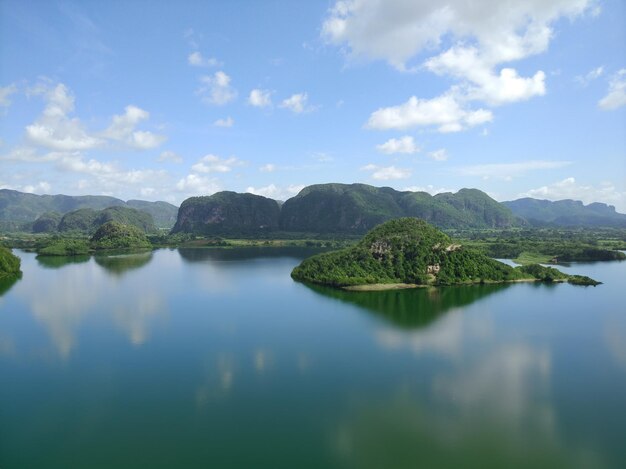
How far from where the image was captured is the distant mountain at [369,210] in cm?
15100

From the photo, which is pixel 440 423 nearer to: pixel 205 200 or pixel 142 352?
pixel 142 352

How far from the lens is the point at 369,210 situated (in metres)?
155

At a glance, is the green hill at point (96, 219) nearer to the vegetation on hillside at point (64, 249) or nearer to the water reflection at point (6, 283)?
the vegetation on hillside at point (64, 249)

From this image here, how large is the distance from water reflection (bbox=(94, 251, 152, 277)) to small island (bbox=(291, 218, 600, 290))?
28.1 metres

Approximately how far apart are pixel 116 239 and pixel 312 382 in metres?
87.1

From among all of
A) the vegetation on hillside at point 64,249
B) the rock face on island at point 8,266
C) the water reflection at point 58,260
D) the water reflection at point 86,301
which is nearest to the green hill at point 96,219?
the vegetation on hillside at point 64,249

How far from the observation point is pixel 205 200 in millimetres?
159375

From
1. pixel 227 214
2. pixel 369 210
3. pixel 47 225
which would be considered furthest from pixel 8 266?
pixel 47 225

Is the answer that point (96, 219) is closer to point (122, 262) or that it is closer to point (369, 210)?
point (122, 262)

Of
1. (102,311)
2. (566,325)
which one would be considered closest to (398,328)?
(566,325)

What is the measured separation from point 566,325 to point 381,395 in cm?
2089

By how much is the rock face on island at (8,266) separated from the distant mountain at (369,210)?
336ft

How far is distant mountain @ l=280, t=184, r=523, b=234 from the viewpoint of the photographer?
495 feet

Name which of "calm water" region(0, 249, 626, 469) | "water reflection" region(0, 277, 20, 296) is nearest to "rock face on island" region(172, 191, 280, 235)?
"water reflection" region(0, 277, 20, 296)
